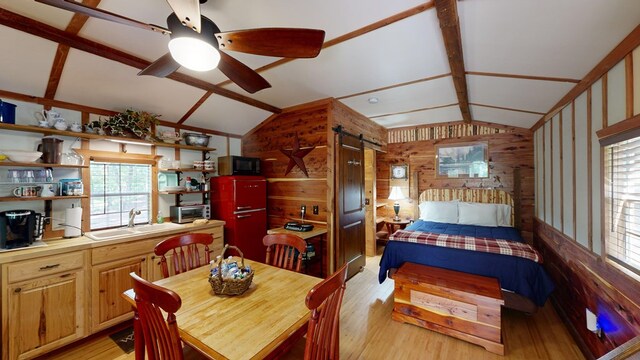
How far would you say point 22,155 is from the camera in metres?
2.30

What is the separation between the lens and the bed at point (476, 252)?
→ 245 centimetres

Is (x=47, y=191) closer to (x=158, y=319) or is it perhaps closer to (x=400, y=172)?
(x=158, y=319)

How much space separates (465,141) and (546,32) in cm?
336

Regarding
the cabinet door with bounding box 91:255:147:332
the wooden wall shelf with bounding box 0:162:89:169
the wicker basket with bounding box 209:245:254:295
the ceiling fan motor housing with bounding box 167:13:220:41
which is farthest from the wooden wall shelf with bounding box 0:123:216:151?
the wicker basket with bounding box 209:245:254:295

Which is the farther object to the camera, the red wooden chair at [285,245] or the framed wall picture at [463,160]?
the framed wall picture at [463,160]

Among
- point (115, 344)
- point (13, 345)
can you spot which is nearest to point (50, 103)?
point (13, 345)

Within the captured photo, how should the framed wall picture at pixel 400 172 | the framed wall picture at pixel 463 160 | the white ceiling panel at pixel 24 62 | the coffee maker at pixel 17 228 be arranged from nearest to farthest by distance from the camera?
the white ceiling panel at pixel 24 62 < the coffee maker at pixel 17 228 < the framed wall picture at pixel 463 160 < the framed wall picture at pixel 400 172

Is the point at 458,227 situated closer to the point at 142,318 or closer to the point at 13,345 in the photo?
the point at 142,318

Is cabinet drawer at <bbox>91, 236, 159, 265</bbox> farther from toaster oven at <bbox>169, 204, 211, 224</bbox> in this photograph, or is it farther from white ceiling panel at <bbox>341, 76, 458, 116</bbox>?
white ceiling panel at <bbox>341, 76, 458, 116</bbox>

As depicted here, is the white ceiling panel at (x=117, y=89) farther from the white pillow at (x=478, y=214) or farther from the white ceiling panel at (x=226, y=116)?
the white pillow at (x=478, y=214)

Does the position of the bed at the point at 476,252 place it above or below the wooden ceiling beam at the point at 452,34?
below

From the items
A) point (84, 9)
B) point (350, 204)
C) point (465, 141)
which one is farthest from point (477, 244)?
point (84, 9)

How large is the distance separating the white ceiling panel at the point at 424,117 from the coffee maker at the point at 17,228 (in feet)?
15.0

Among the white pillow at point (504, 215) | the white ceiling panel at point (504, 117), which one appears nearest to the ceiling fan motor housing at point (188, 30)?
the white ceiling panel at point (504, 117)
